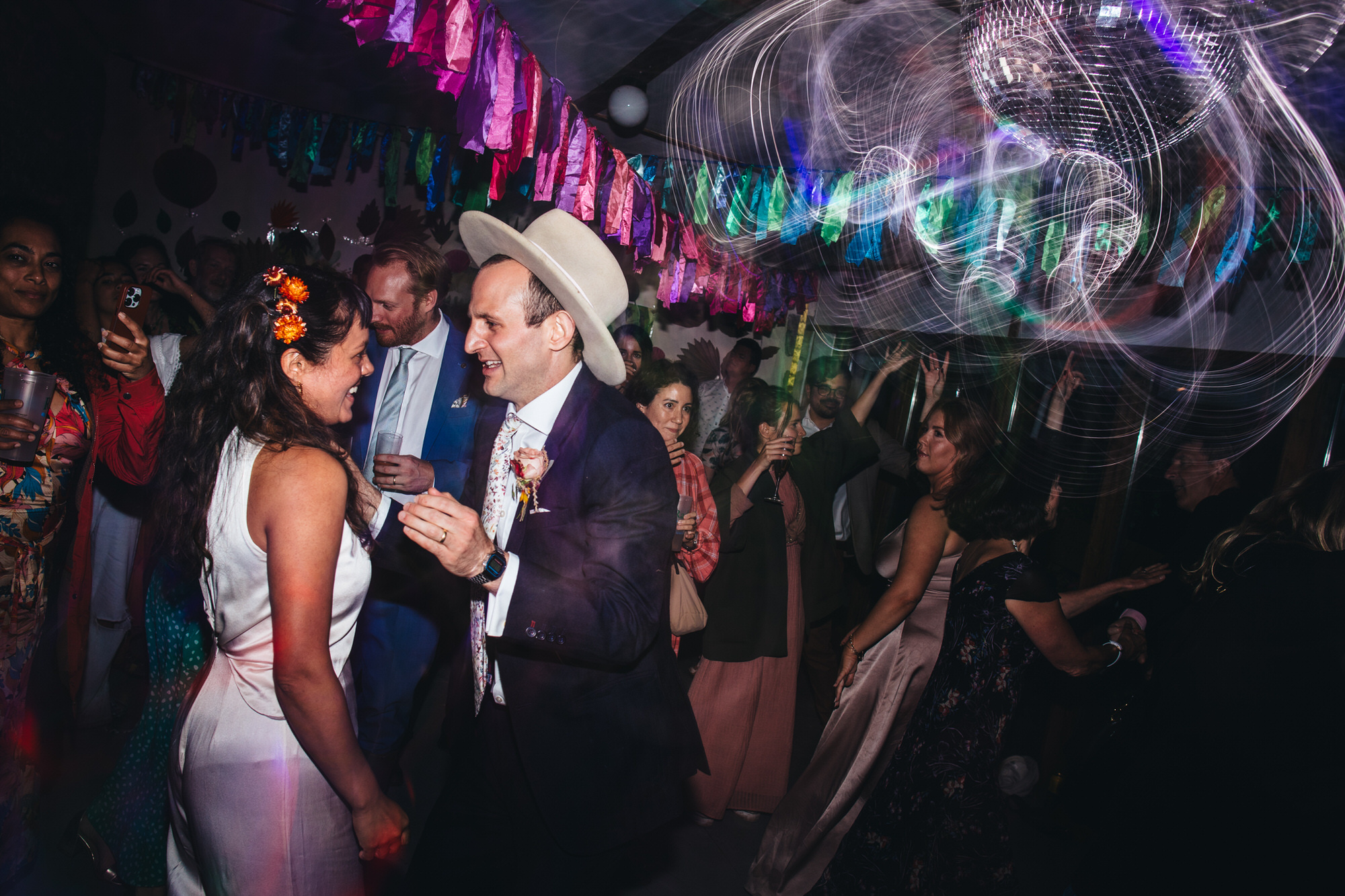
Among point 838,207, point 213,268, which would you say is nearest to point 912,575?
point 838,207

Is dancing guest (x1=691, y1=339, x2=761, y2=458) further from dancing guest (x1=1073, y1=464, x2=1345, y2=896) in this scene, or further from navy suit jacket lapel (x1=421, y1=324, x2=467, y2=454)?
dancing guest (x1=1073, y1=464, x2=1345, y2=896)

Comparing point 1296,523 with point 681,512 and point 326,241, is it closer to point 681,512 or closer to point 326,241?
point 681,512

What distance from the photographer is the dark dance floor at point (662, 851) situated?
227 cm

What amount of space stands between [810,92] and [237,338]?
347 centimetres

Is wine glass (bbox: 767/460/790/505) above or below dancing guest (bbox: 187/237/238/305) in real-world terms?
below

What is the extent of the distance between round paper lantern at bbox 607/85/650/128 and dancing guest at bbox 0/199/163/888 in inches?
93.7

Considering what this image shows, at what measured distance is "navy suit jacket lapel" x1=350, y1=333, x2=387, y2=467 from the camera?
292cm

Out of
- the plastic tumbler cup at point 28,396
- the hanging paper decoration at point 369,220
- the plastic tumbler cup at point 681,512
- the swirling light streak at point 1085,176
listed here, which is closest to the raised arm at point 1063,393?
the swirling light streak at point 1085,176

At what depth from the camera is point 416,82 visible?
4043 millimetres

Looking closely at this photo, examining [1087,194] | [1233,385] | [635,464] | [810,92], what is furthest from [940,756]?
[1087,194]

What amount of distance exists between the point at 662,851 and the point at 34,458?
2.61 metres

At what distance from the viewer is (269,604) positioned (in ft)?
4.51

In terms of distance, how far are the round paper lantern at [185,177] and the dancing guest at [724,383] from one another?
3.71 metres

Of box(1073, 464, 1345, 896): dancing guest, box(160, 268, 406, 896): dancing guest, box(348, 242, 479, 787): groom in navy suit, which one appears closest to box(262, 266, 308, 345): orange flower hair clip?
box(160, 268, 406, 896): dancing guest
